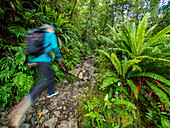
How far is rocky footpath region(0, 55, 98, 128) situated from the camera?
1382mm

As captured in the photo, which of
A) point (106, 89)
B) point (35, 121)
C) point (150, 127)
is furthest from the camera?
point (106, 89)

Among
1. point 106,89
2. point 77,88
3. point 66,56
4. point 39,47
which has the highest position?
point 39,47

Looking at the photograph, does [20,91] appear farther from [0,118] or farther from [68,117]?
[68,117]

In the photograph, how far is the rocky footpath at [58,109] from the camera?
1.38 m

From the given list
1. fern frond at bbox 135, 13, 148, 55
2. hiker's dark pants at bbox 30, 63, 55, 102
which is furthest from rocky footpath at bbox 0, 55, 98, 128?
fern frond at bbox 135, 13, 148, 55

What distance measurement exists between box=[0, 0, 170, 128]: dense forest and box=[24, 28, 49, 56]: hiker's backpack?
0.50 metres

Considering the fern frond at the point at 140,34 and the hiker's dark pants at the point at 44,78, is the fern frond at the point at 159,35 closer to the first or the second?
the fern frond at the point at 140,34

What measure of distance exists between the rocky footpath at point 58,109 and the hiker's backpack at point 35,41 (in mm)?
1274

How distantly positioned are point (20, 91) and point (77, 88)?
1.49 m

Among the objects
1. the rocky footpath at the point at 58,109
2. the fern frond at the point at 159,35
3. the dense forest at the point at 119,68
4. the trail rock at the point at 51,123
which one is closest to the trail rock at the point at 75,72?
the rocky footpath at the point at 58,109

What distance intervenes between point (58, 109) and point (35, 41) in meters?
1.67

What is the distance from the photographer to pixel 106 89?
1678 millimetres

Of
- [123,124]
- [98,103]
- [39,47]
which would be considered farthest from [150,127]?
[39,47]

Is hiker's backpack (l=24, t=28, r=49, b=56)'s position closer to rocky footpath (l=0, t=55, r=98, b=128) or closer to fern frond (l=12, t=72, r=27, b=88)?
fern frond (l=12, t=72, r=27, b=88)
